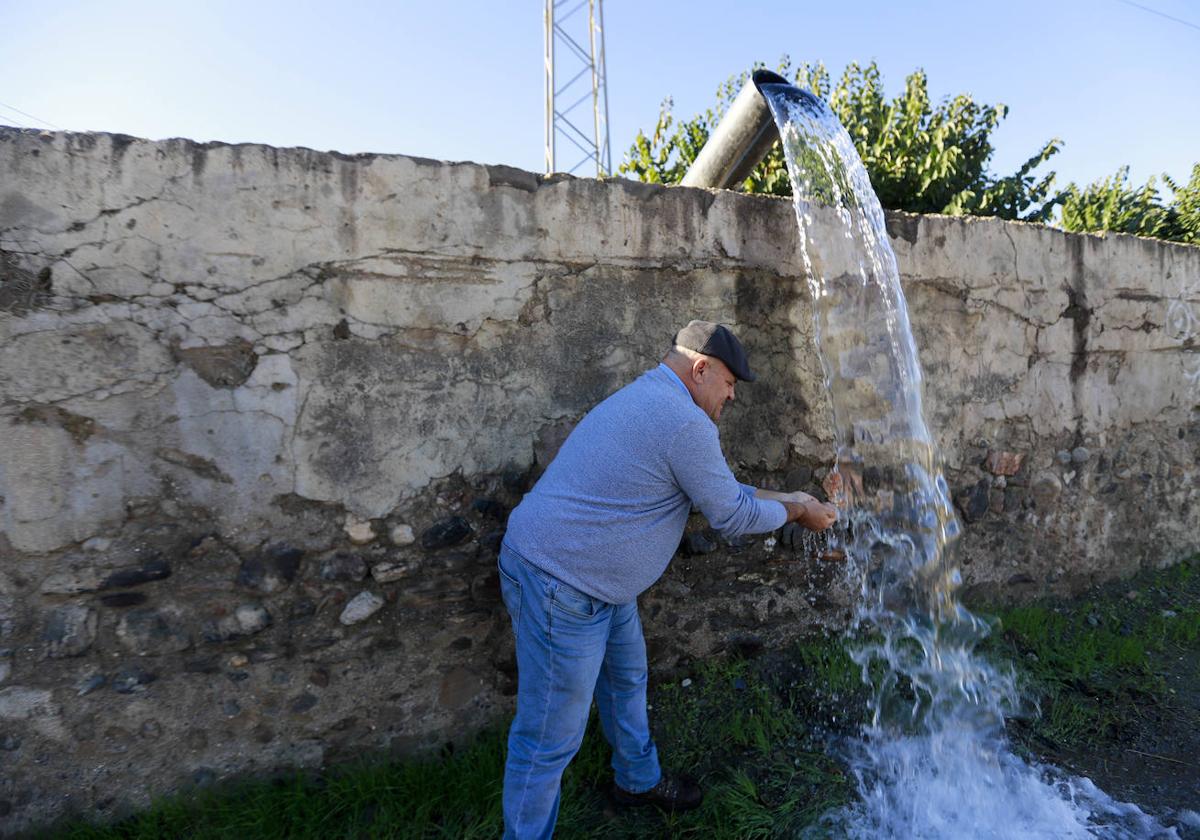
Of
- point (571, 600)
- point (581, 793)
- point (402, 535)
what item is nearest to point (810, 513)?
point (571, 600)

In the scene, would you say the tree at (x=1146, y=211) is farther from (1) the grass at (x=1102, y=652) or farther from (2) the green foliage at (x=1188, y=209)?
(1) the grass at (x=1102, y=652)

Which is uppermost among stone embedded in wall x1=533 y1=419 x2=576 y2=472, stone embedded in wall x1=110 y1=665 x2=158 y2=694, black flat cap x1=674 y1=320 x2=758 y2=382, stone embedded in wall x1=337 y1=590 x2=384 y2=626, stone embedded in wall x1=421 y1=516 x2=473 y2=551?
black flat cap x1=674 y1=320 x2=758 y2=382

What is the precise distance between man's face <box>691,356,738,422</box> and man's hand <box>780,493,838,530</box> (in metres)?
0.38

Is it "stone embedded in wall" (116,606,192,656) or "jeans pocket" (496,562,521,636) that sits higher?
"jeans pocket" (496,562,521,636)

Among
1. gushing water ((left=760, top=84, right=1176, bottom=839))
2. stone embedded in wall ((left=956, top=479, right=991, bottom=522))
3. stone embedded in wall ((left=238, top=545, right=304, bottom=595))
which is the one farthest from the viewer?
stone embedded in wall ((left=956, top=479, right=991, bottom=522))

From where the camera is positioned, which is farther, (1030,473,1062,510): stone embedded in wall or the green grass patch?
(1030,473,1062,510): stone embedded in wall

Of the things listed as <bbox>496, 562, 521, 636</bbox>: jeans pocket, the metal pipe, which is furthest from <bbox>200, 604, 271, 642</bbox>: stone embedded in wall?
the metal pipe

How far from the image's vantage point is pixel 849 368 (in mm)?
2781

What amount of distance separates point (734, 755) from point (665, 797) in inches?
13.2

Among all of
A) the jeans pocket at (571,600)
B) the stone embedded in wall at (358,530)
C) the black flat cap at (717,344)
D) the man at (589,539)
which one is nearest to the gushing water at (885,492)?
the black flat cap at (717,344)

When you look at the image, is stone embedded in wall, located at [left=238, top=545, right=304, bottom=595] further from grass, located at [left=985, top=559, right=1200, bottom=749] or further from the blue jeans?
grass, located at [left=985, top=559, right=1200, bottom=749]

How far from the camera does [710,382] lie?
6.49ft

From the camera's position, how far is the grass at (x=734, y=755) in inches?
79.0

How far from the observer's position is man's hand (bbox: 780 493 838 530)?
6.95ft
